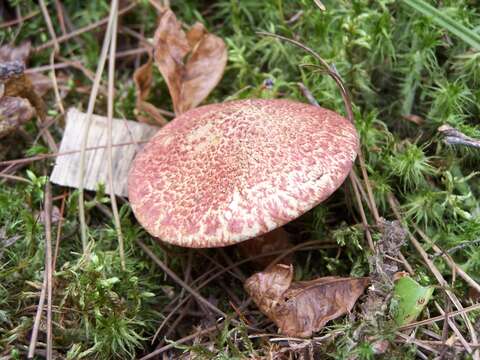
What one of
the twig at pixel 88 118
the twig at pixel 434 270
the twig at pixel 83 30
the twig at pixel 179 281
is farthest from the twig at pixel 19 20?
the twig at pixel 434 270

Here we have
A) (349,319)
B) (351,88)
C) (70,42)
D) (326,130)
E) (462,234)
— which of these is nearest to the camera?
(349,319)

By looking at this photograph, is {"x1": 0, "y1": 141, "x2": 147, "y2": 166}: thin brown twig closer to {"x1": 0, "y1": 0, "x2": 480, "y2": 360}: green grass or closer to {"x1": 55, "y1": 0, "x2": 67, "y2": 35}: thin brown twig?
{"x1": 0, "y1": 0, "x2": 480, "y2": 360}: green grass

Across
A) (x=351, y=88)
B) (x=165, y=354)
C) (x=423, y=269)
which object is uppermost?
(x=351, y=88)

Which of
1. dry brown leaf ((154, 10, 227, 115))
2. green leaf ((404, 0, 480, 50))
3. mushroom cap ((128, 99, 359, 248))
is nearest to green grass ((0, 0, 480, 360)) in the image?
green leaf ((404, 0, 480, 50))

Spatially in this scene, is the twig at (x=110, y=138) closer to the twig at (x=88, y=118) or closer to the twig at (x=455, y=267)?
→ the twig at (x=88, y=118)

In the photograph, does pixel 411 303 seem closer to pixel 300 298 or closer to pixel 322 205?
pixel 300 298

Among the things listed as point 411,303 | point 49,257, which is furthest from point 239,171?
point 49,257

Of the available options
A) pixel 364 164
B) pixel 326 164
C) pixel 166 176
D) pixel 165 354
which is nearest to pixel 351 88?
pixel 364 164

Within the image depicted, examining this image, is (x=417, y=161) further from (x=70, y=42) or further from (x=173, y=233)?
(x=70, y=42)
